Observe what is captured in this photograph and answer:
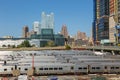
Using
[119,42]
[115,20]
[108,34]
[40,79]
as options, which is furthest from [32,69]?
[108,34]

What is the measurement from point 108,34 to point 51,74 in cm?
11805

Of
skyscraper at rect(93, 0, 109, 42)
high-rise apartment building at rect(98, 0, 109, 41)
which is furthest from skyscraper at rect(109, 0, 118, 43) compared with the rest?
skyscraper at rect(93, 0, 109, 42)

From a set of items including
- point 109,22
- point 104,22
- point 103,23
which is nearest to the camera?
point 109,22

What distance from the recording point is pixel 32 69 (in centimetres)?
5662

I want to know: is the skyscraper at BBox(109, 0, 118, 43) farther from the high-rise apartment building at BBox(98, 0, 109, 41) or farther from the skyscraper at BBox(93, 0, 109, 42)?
the skyscraper at BBox(93, 0, 109, 42)

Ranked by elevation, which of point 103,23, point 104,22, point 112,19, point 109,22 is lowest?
point 103,23

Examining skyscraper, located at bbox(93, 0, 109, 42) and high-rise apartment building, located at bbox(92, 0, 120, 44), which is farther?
skyscraper, located at bbox(93, 0, 109, 42)

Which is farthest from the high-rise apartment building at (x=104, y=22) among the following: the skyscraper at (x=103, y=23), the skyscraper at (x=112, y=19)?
the skyscraper at (x=112, y=19)

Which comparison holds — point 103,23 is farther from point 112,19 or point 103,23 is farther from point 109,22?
point 112,19

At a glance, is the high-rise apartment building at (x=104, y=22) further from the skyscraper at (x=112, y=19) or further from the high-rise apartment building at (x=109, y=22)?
the skyscraper at (x=112, y=19)

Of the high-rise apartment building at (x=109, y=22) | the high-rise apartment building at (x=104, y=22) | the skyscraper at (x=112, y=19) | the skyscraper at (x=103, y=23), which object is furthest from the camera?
the skyscraper at (x=103, y=23)

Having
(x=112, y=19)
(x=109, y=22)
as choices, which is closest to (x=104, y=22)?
(x=109, y=22)

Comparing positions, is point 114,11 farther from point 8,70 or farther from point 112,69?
point 8,70

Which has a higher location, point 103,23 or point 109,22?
point 109,22
